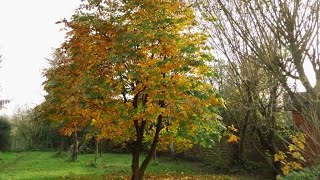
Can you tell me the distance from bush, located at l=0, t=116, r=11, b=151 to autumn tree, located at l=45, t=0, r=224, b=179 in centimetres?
3122

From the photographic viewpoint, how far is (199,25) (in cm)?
1216

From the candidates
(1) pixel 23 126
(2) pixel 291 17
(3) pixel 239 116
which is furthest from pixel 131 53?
(1) pixel 23 126

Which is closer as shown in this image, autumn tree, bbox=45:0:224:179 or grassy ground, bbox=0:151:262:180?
autumn tree, bbox=45:0:224:179

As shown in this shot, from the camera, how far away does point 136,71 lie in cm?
1002

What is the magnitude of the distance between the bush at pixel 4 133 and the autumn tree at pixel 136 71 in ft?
102

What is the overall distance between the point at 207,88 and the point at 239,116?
853 centimetres

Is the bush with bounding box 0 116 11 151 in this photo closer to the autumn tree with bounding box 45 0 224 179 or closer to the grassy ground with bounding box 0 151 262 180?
the grassy ground with bounding box 0 151 262 180

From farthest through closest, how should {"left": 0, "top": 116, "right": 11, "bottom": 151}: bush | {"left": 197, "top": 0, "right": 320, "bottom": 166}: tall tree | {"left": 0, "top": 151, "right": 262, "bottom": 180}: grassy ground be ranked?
{"left": 0, "top": 116, "right": 11, "bottom": 151}: bush
{"left": 0, "top": 151, "right": 262, "bottom": 180}: grassy ground
{"left": 197, "top": 0, "right": 320, "bottom": 166}: tall tree

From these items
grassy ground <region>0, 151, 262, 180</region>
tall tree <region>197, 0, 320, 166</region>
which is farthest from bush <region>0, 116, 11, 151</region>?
tall tree <region>197, 0, 320, 166</region>

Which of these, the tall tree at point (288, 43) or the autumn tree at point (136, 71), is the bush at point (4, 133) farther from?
the tall tree at point (288, 43)

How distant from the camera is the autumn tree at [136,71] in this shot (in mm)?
10078

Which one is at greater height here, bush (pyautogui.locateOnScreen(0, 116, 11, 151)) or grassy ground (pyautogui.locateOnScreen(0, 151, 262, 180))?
bush (pyautogui.locateOnScreen(0, 116, 11, 151))

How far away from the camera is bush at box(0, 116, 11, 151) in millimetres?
39125

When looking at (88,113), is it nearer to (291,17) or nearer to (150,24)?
(150,24)
